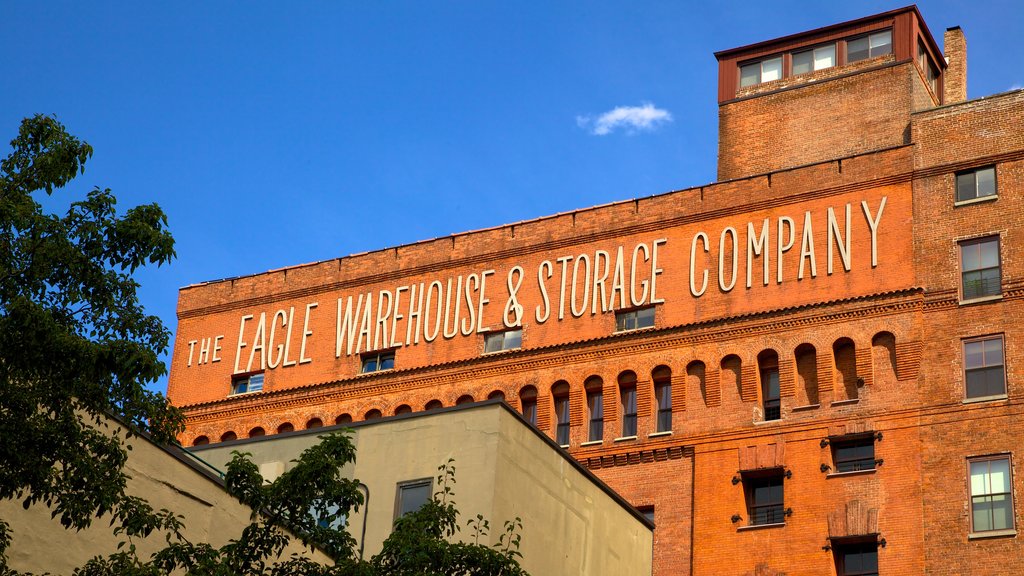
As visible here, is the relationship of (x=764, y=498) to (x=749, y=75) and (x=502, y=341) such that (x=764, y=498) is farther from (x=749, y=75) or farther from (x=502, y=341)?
(x=749, y=75)

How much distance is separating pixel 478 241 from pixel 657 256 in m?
7.03

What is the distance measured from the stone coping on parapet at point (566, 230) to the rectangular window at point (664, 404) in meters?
5.26

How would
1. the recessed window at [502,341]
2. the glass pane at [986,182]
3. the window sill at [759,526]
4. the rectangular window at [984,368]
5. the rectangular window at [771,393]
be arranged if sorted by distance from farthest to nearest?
the recessed window at [502,341], the rectangular window at [771,393], the glass pane at [986,182], the window sill at [759,526], the rectangular window at [984,368]

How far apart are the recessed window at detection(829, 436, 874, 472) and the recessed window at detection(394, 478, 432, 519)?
54.9 ft

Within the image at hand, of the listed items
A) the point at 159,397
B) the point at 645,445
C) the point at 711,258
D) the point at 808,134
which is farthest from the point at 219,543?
the point at 808,134

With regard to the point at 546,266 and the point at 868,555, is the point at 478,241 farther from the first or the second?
the point at 868,555

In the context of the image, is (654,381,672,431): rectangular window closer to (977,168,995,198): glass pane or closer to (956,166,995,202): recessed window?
(956,166,995,202): recessed window

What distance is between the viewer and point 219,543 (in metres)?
29.3

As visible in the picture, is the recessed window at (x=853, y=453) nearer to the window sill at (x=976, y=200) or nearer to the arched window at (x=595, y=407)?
the window sill at (x=976, y=200)

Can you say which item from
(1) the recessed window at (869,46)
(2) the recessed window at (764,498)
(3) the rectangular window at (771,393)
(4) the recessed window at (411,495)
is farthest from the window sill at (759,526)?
(1) the recessed window at (869,46)

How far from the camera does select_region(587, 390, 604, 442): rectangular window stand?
1934 inches

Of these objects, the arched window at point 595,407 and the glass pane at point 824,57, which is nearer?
the arched window at point 595,407

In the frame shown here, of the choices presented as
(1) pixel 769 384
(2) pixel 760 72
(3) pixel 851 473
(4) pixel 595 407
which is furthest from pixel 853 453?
(2) pixel 760 72

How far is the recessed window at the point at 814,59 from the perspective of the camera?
53.5 meters
